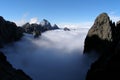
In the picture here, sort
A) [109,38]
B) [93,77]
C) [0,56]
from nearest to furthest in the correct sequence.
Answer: [93,77] < [0,56] < [109,38]

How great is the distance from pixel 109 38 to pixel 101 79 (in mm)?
129364

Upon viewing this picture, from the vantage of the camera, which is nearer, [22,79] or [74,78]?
[22,79]

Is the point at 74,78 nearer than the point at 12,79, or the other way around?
the point at 12,79

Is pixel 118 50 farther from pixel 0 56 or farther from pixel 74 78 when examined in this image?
pixel 74 78

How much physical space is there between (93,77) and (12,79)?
27272 mm

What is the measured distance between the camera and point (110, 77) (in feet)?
222

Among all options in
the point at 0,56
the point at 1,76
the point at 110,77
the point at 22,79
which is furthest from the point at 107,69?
the point at 0,56

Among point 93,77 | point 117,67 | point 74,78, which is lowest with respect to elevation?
point 74,78

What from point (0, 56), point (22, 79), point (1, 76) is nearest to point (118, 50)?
point (22, 79)

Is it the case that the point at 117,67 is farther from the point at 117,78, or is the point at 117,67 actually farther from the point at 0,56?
the point at 0,56

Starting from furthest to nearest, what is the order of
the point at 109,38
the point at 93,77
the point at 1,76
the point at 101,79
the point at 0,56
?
the point at 109,38 < the point at 0,56 < the point at 93,77 < the point at 101,79 < the point at 1,76

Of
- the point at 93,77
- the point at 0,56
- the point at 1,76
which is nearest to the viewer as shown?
the point at 1,76

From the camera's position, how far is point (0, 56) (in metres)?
84.2

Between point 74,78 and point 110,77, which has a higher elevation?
point 110,77
